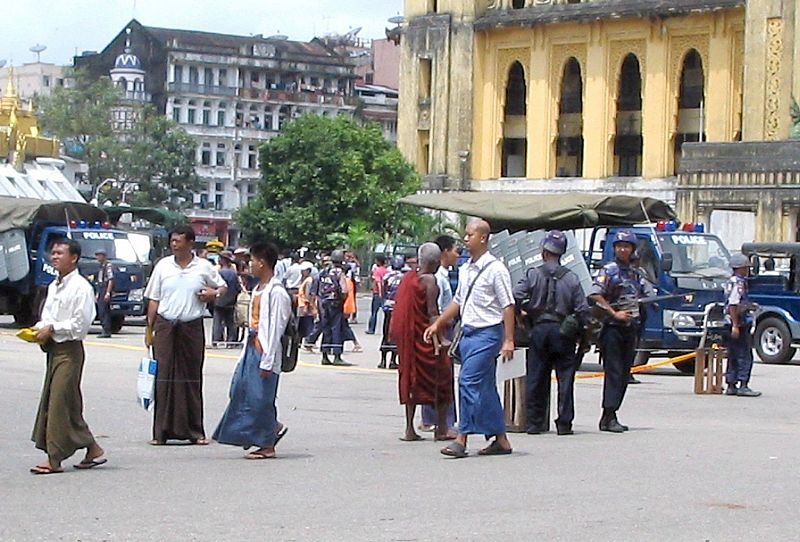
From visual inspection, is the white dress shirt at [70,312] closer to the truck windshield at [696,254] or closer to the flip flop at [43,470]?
the flip flop at [43,470]

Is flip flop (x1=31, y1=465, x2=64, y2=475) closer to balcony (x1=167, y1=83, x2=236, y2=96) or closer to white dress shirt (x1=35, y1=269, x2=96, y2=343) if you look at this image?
white dress shirt (x1=35, y1=269, x2=96, y2=343)

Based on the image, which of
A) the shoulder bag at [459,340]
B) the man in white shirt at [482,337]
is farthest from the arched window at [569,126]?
the man in white shirt at [482,337]

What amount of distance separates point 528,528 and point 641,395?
39.4ft

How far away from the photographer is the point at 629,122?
225 ft

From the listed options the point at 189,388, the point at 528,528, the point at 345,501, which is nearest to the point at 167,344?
the point at 189,388

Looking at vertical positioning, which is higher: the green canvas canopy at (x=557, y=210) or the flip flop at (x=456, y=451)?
the green canvas canopy at (x=557, y=210)

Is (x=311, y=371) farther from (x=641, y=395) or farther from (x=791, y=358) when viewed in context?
(x=791, y=358)

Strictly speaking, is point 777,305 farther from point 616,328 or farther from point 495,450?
point 495,450

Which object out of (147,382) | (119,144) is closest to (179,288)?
(147,382)

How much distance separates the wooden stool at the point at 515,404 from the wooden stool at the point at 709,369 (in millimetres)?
6019

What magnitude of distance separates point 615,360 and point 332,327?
11.3 meters

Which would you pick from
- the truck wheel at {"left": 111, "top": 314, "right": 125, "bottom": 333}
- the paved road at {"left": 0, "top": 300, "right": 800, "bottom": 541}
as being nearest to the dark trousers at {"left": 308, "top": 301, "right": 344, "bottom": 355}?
the paved road at {"left": 0, "top": 300, "right": 800, "bottom": 541}

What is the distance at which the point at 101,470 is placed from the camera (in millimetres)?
12695

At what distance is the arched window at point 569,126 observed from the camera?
2758 inches
